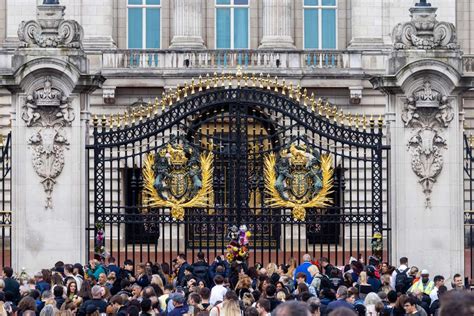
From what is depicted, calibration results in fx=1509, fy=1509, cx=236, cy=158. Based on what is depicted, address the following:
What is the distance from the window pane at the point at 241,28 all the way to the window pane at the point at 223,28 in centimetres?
24

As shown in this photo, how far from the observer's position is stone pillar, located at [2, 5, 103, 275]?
83.6 feet

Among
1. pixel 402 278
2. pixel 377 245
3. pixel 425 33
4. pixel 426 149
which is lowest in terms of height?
pixel 402 278

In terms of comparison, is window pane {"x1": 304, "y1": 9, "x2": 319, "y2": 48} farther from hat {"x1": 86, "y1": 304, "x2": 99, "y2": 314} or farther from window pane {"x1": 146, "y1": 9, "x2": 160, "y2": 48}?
hat {"x1": 86, "y1": 304, "x2": 99, "y2": 314}

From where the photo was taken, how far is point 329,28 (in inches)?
1756

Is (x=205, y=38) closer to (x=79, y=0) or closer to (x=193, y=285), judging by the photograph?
(x=79, y=0)

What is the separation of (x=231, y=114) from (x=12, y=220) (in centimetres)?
422

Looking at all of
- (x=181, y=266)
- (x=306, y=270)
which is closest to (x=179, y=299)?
(x=306, y=270)

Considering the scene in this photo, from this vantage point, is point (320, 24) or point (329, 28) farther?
point (329, 28)

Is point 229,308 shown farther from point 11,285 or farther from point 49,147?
point 49,147

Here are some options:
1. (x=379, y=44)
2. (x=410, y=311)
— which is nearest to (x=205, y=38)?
(x=379, y=44)

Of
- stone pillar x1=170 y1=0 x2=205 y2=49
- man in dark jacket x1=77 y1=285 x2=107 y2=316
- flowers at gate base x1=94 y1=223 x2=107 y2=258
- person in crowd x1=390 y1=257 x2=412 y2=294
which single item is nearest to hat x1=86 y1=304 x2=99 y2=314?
man in dark jacket x1=77 y1=285 x2=107 y2=316

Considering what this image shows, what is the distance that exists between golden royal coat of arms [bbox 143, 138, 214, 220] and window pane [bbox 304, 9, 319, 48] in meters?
18.5

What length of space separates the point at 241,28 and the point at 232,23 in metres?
0.34

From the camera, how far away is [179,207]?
2628 cm
